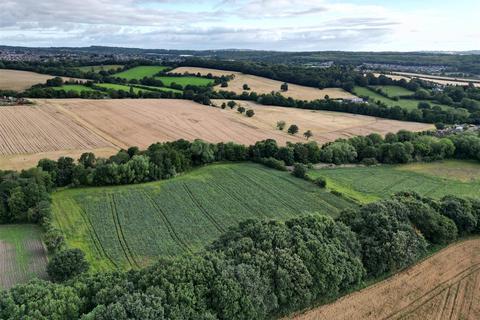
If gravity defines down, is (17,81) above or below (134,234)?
above

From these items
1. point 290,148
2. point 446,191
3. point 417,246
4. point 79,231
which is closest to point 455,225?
point 417,246

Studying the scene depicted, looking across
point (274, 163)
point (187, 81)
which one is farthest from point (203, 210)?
Answer: point (187, 81)

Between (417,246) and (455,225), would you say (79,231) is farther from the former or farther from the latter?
(455,225)

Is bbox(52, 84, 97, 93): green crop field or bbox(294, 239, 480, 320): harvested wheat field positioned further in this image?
bbox(52, 84, 97, 93): green crop field

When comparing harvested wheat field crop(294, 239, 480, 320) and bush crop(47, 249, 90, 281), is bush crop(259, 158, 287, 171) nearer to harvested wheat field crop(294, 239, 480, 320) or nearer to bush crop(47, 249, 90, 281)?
harvested wheat field crop(294, 239, 480, 320)

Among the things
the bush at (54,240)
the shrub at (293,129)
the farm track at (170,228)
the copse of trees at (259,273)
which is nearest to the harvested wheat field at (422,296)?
the copse of trees at (259,273)

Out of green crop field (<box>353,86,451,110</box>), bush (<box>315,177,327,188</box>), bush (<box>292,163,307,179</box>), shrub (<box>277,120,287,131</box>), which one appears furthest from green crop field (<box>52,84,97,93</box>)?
bush (<box>315,177,327,188</box>)
